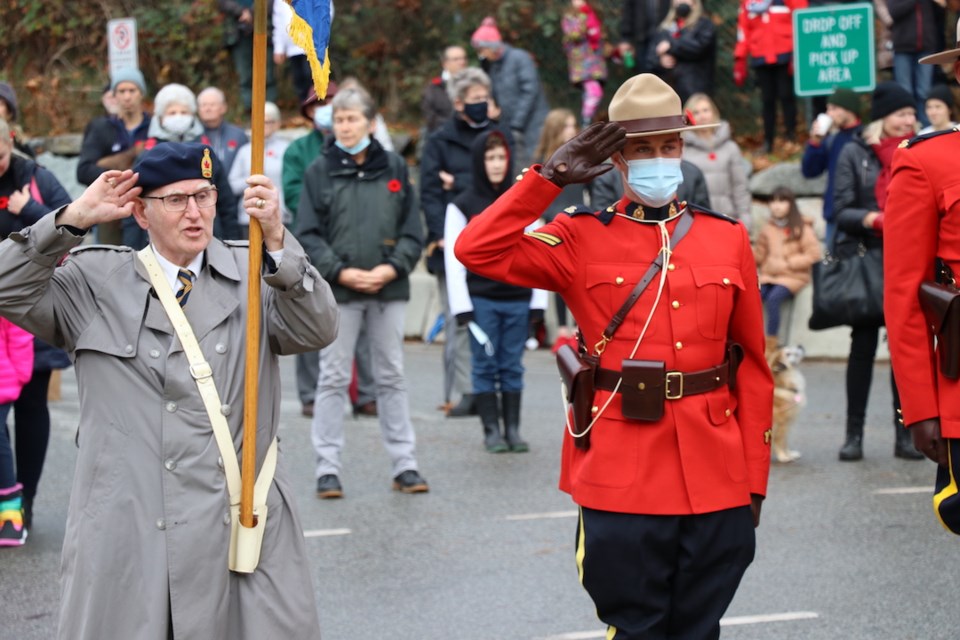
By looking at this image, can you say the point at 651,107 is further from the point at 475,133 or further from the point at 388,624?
the point at 475,133

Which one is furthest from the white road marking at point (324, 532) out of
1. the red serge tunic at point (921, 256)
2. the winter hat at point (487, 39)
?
the winter hat at point (487, 39)

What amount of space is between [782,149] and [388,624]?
11.1 m

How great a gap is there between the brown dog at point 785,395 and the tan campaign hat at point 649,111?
4.83 metres

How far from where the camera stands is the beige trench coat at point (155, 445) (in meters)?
4.10

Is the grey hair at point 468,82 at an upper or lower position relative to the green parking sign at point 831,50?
lower

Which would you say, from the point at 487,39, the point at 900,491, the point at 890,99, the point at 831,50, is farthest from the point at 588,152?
the point at 487,39

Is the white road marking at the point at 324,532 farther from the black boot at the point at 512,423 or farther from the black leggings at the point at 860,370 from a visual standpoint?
the black leggings at the point at 860,370

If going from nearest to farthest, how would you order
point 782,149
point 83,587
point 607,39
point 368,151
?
point 83,587 → point 368,151 → point 782,149 → point 607,39

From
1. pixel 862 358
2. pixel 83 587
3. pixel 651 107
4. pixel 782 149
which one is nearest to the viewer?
pixel 83 587

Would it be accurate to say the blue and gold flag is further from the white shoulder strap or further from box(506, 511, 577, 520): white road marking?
box(506, 511, 577, 520): white road marking

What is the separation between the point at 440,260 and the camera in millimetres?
11250

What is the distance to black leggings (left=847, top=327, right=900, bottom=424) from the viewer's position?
370 inches

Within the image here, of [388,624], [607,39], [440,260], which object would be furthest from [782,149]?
[388,624]

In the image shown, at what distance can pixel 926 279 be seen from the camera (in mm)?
4695
